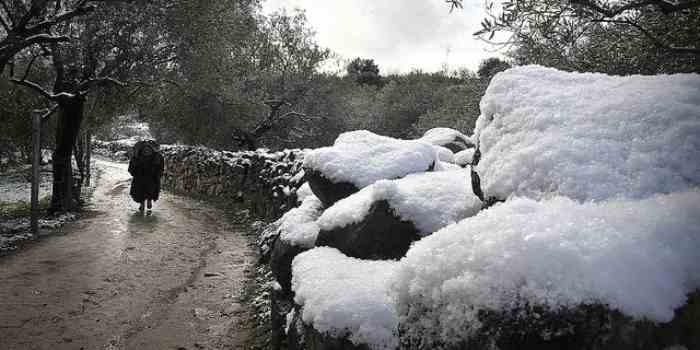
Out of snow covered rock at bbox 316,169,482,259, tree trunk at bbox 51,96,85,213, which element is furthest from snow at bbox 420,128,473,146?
tree trunk at bbox 51,96,85,213

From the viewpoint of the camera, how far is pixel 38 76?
13.3 meters

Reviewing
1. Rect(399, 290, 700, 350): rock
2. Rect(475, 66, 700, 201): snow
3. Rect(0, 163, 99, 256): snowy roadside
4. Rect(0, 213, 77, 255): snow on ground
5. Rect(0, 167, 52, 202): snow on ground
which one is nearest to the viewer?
Rect(399, 290, 700, 350): rock

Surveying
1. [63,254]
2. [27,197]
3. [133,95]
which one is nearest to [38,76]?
[133,95]

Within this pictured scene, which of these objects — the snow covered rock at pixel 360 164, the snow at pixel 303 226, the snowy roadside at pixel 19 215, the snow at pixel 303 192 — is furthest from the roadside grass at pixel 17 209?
the snow covered rock at pixel 360 164

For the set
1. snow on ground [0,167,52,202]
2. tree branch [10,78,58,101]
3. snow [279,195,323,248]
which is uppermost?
tree branch [10,78,58,101]

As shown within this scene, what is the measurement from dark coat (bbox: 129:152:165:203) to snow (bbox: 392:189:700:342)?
36.0 feet

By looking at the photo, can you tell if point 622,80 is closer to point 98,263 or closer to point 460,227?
point 460,227

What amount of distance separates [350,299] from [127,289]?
484 cm

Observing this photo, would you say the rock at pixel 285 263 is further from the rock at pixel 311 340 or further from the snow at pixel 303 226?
the rock at pixel 311 340

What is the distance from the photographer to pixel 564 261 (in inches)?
63.2

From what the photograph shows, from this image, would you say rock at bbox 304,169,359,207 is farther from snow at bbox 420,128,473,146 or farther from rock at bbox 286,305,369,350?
snow at bbox 420,128,473,146

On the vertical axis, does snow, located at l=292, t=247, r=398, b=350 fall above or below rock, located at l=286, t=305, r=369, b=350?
above

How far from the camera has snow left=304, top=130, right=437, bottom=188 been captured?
14.4 feet

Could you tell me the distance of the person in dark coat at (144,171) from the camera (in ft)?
36.6
